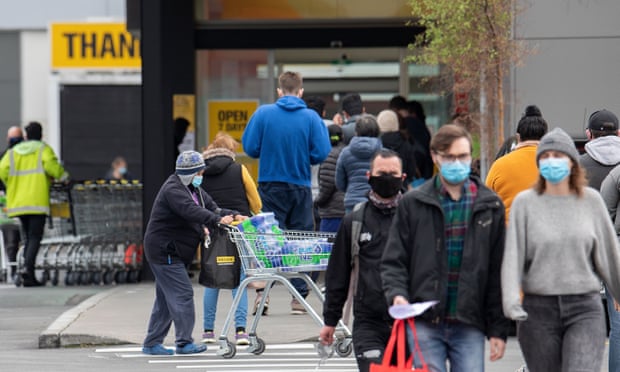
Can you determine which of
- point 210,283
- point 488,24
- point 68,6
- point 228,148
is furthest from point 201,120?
point 68,6

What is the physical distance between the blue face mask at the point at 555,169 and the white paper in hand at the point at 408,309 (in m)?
0.90

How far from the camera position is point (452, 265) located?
6949 millimetres

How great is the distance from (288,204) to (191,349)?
7.08 ft

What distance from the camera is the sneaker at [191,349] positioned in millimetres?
11883

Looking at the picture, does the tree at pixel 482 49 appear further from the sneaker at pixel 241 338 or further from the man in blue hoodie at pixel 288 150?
the sneaker at pixel 241 338

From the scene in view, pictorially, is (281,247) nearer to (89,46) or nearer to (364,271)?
(364,271)

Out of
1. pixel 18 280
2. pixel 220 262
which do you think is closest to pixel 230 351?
pixel 220 262

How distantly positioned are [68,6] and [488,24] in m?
23.8

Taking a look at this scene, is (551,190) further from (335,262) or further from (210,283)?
(210,283)

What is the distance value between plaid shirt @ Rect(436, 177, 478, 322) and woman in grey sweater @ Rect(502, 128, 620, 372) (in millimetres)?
247

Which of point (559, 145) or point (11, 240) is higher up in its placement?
point (559, 145)

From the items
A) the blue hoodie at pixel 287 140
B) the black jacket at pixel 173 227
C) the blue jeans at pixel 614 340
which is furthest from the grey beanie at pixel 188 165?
the blue jeans at pixel 614 340

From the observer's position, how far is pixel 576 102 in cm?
1616

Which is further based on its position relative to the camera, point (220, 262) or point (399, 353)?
point (220, 262)
